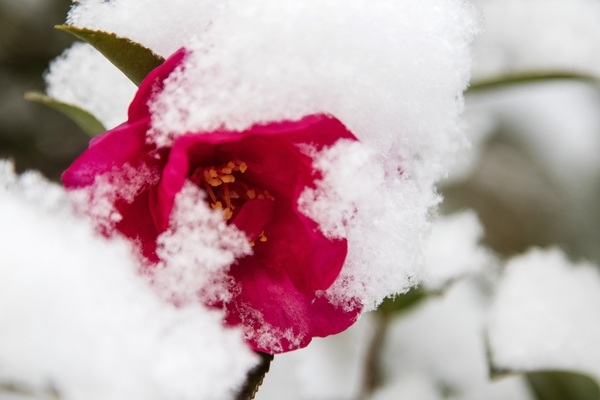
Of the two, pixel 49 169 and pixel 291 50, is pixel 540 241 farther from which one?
pixel 291 50

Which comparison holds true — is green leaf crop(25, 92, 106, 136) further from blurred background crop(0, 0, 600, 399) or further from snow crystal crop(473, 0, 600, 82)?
snow crystal crop(473, 0, 600, 82)

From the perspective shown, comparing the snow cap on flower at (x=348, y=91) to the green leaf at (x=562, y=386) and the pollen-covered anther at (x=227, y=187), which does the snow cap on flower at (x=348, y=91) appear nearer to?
the pollen-covered anther at (x=227, y=187)

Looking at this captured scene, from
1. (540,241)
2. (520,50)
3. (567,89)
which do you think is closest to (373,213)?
(520,50)

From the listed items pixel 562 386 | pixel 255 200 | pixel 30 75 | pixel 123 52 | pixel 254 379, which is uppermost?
pixel 30 75

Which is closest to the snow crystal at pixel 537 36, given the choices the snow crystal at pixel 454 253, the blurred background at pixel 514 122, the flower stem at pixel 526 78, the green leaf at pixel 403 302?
the blurred background at pixel 514 122

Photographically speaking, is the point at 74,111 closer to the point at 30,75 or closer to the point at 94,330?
the point at 94,330

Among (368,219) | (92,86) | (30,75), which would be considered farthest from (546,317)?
(30,75)

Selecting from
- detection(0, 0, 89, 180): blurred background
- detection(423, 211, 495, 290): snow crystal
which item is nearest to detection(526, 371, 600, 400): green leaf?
detection(423, 211, 495, 290): snow crystal

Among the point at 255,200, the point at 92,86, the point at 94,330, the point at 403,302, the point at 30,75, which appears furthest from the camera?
the point at 30,75
